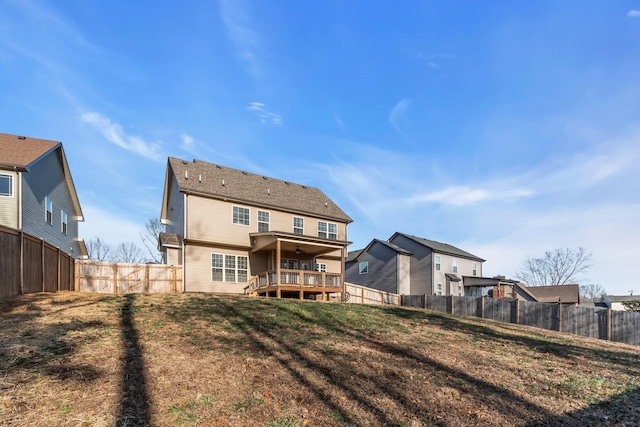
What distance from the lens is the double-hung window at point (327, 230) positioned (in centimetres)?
2469

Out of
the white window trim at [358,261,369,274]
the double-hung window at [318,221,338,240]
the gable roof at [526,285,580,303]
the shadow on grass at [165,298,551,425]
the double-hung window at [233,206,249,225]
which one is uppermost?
the double-hung window at [233,206,249,225]

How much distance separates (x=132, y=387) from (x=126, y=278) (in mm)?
14434

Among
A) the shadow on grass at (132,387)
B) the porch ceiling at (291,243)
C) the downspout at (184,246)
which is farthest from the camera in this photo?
the porch ceiling at (291,243)

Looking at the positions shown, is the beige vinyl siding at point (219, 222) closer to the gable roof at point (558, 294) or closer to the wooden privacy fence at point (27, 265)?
the wooden privacy fence at point (27, 265)

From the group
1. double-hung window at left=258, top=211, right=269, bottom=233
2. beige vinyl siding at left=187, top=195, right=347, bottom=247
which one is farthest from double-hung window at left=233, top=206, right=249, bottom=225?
double-hung window at left=258, top=211, right=269, bottom=233

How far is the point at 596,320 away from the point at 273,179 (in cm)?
1878

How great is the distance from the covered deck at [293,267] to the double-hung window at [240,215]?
3.16 ft

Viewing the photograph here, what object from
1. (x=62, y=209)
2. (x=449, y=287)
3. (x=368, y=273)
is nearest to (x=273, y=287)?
(x=62, y=209)

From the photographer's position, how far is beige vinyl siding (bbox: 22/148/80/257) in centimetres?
1658

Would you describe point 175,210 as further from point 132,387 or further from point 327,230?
point 132,387

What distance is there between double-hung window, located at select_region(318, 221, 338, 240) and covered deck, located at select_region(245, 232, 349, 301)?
126 cm

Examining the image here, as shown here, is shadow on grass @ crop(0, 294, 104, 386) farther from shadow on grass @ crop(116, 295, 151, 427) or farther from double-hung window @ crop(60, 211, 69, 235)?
double-hung window @ crop(60, 211, 69, 235)

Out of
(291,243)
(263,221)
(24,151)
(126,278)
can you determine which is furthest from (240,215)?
(24,151)

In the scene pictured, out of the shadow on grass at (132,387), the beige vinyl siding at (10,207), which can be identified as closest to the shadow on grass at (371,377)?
the shadow on grass at (132,387)
